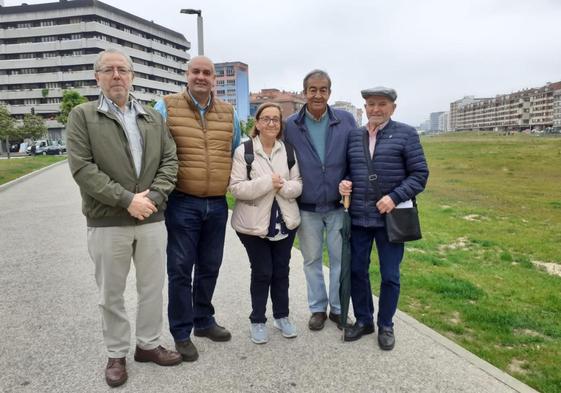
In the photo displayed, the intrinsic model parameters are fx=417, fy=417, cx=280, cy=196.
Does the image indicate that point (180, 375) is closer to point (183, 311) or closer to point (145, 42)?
point (183, 311)

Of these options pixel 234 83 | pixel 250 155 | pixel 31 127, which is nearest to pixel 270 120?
pixel 250 155

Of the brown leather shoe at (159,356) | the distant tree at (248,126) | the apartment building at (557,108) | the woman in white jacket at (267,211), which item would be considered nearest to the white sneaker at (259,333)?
the woman in white jacket at (267,211)

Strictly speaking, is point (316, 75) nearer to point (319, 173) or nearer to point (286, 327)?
point (319, 173)

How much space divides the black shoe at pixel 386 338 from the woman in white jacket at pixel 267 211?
0.75 metres

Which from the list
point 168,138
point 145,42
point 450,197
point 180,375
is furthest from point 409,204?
point 145,42

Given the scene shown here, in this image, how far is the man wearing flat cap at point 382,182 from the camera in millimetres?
3469

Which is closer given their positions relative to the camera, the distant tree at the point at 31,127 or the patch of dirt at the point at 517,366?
the patch of dirt at the point at 517,366

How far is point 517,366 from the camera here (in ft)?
Answer: 10.8

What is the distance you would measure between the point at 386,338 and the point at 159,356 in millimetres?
1864

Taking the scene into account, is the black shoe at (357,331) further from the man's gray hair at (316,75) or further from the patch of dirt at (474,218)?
the patch of dirt at (474,218)

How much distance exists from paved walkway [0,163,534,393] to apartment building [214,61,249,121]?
408 feet

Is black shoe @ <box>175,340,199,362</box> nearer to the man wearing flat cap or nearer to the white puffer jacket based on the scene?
the white puffer jacket

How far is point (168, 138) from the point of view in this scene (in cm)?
321

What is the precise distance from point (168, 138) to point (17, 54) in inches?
3677
